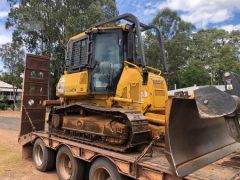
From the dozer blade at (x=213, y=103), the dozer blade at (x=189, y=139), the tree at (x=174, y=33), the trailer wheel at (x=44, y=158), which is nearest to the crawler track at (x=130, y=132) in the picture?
the dozer blade at (x=189, y=139)

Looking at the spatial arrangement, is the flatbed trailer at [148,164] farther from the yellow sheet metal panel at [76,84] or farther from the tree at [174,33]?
the tree at [174,33]

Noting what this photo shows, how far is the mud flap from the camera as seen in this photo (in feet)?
30.4

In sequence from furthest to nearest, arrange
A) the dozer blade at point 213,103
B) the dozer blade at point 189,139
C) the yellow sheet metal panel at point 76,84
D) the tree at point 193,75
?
the tree at point 193,75 < the yellow sheet metal panel at point 76,84 < the dozer blade at point 189,139 < the dozer blade at point 213,103

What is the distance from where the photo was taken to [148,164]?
187 inches

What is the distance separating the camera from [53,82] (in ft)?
105

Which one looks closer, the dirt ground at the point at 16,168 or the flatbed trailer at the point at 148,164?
the flatbed trailer at the point at 148,164

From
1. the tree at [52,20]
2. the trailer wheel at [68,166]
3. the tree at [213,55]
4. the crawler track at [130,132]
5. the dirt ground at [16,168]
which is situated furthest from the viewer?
the tree at [213,55]

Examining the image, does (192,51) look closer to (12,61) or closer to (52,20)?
(52,20)

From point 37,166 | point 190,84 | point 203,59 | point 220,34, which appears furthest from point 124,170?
point 220,34

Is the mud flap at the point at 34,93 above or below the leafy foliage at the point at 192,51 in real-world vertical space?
below

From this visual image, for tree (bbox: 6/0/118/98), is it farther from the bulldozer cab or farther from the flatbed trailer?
the flatbed trailer

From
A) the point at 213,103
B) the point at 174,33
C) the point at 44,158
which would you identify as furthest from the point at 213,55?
the point at 213,103

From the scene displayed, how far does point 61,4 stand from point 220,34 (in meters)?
34.5

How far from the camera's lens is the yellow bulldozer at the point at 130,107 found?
435 centimetres
